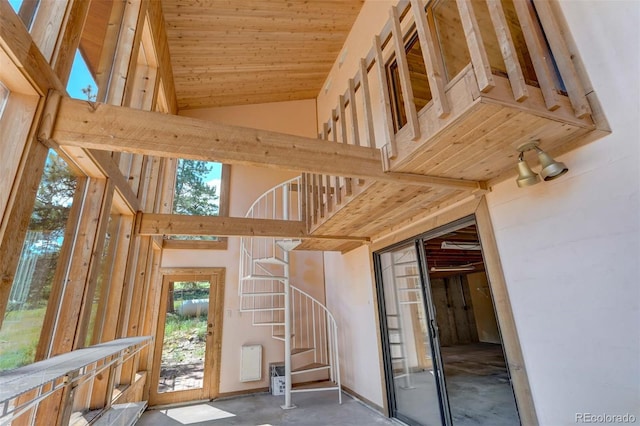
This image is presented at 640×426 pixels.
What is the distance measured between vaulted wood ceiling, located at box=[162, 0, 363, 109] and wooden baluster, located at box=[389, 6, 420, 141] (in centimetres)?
352

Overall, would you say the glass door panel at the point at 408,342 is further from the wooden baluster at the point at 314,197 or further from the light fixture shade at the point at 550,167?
the light fixture shade at the point at 550,167

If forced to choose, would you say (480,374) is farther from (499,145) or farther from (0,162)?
(0,162)

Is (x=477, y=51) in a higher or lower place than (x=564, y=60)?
lower

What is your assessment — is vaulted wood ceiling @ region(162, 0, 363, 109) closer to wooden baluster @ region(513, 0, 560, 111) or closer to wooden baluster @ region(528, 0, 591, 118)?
wooden baluster @ region(528, 0, 591, 118)

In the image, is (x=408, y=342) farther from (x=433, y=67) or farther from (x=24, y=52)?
(x=24, y=52)

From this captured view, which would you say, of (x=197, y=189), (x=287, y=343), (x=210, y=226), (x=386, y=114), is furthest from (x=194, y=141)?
(x=197, y=189)

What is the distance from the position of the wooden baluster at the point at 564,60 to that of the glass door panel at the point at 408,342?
2.22 meters

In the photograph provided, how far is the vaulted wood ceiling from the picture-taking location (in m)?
4.80

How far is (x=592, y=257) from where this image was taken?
195 centimetres

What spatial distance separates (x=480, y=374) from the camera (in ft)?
18.5

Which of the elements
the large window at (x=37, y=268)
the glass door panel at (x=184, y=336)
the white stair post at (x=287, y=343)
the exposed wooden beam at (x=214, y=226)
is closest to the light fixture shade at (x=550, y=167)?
the exposed wooden beam at (x=214, y=226)

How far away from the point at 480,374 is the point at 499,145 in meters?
5.31

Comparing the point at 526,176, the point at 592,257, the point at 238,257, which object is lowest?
the point at 592,257

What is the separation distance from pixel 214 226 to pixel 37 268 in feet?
6.67
